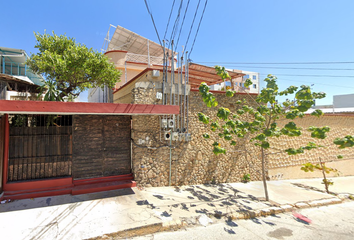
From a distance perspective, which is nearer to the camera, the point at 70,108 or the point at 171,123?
the point at 70,108

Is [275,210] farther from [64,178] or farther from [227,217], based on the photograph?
[64,178]

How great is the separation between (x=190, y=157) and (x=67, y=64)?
7.04 m

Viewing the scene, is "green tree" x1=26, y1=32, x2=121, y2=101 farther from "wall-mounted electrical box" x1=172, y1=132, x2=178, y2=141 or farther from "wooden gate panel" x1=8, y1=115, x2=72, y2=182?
"wall-mounted electrical box" x1=172, y1=132, x2=178, y2=141

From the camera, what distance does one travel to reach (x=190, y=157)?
7.33 m

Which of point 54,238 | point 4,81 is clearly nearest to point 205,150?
point 54,238

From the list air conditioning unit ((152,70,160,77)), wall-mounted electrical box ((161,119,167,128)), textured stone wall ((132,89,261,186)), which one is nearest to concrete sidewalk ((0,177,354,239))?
textured stone wall ((132,89,261,186))

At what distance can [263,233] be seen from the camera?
172 inches

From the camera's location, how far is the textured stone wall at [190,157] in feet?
21.4

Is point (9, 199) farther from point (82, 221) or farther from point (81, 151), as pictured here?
point (82, 221)

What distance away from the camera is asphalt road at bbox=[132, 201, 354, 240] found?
162 inches

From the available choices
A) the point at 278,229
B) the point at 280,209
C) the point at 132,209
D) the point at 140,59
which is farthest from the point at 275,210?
the point at 140,59

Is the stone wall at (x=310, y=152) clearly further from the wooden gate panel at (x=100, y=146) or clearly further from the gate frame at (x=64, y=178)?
the wooden gate panel at (x=100, y=146)

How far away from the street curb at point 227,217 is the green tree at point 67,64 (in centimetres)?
631

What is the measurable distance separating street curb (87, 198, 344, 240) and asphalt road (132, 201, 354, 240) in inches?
5.1
